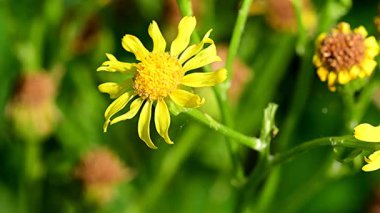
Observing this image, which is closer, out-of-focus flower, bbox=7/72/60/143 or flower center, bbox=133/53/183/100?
flower center, bbox=133/53/183/100

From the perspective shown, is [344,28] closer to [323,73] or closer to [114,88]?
[323,73]

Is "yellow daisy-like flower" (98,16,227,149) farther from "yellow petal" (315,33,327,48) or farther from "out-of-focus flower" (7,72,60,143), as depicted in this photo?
"out-of-focus flower" (7,72,60,143)

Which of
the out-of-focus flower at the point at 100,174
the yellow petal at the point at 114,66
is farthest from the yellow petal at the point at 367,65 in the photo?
the out-of-focus flower at the point at 100,174

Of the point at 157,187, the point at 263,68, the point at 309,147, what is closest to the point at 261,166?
the point at 309,147

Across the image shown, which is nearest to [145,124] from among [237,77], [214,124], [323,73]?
[214,124]

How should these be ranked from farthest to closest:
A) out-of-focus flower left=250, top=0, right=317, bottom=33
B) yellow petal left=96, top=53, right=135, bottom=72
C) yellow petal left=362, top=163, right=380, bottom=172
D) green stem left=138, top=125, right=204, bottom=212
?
1. out-of-focus flower left=250, top=0, right=317, bottom=33
2. green stem left=138, top=125, right=204, bottom=212
3. yellow petal left=96, top=53, right=135, bottom=72
4. yellow petal left=362, top=163, right=380, bottom=172

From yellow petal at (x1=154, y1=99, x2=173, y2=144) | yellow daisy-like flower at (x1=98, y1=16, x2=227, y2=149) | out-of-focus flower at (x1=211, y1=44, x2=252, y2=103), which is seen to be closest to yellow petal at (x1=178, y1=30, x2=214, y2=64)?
yellow daisy-like flower at (x1=98, y1=16, x2=227, y2=149)

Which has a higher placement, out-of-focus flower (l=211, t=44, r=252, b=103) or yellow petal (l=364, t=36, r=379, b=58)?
out-of-focus flower (l=211, t=44, r=252, b=103)

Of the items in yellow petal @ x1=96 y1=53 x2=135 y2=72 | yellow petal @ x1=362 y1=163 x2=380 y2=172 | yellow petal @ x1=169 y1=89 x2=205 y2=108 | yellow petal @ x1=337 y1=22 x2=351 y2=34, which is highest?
yellow petal @ x1=337 y1=22 x2=351 y2=34
